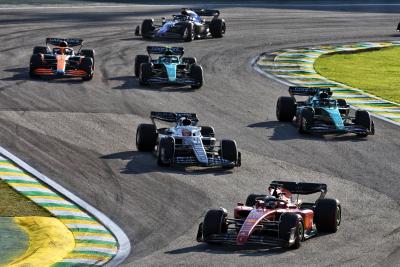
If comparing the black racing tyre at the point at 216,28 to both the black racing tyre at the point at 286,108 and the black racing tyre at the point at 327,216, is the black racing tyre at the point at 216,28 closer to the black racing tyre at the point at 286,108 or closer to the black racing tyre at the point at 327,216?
the black racing tyre at the point at 286,108

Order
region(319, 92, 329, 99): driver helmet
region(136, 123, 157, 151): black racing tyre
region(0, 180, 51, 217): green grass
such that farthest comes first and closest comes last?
region(319, 92, 329, 99): driver helmet < region(136, 123, 157, 151): black racing tyre < region(0, 180, 51, 217): green grass

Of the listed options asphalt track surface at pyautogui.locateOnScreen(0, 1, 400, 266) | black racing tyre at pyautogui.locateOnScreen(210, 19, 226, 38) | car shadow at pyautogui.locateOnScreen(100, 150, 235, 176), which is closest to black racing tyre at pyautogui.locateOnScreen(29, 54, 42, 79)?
asphalt track surface at pyautogui.locateOnScreen(0, 1, 400, 266)

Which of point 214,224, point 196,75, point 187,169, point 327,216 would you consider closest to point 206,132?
point 187,169

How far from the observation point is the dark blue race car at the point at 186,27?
53.9m

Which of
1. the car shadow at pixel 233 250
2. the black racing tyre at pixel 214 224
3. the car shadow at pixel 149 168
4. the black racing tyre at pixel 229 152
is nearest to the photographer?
the car shadow at pixel 233 250

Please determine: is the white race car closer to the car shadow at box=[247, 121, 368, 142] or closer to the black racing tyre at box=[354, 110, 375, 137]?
the car shadow at box=[247, 121, 368, 142]

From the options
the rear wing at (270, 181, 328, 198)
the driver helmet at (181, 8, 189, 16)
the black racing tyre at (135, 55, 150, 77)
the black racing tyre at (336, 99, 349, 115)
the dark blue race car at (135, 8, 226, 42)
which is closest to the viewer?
the rear wing at (270, 181, 328, 198)

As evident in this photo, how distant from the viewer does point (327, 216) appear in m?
23.7

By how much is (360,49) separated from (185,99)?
17.6m

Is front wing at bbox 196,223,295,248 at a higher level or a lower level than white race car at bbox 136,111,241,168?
higher

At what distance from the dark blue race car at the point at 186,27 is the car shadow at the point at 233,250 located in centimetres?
3213

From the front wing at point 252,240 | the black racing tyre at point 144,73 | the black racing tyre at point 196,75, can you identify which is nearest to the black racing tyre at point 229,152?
the front wing at point 252,240

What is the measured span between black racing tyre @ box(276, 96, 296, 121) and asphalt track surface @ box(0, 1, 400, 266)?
52 cm

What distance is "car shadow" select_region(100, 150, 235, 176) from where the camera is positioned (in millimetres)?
29406
